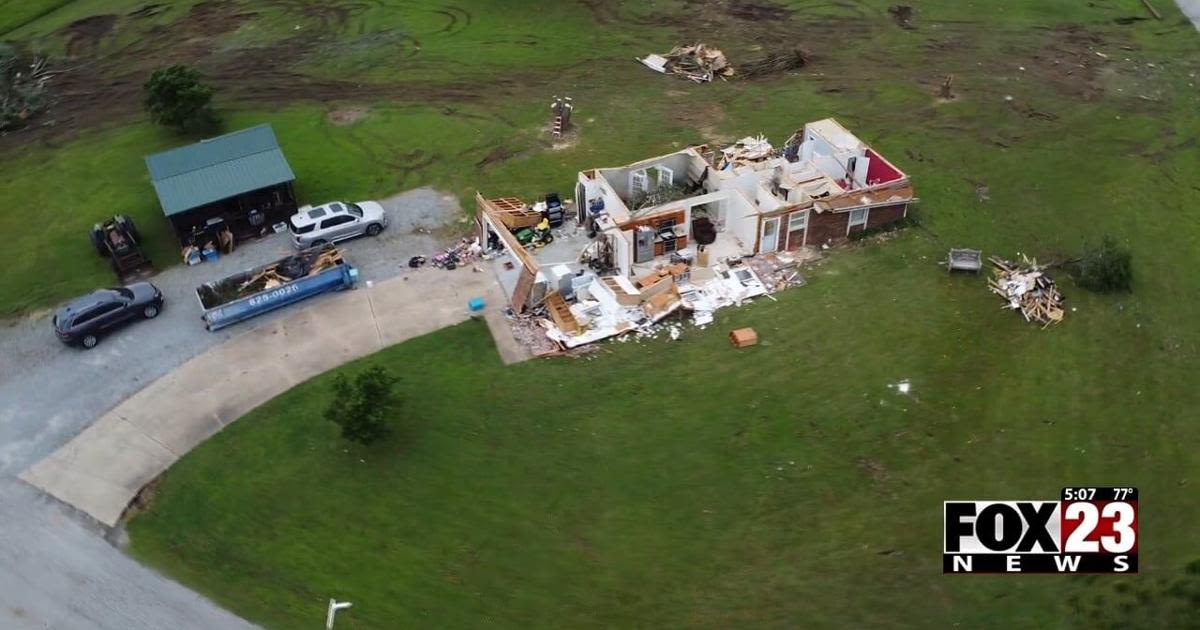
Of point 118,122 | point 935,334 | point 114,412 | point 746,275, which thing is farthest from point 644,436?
point 118,122

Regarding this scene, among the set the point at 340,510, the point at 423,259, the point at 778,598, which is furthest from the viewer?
the point at 423,259

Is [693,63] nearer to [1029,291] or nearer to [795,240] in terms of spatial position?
[795,240]

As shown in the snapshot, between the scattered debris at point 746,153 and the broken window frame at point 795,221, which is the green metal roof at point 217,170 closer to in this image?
the scattered debris at point 746,153

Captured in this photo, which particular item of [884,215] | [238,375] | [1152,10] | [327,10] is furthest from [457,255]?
[1152,10]

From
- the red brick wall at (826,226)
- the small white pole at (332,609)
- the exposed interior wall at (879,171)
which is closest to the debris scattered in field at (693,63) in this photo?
the exposed interior wall at (879,171)

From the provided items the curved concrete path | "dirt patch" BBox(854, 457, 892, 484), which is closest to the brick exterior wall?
"dirt patch" BBox(854, 457, 892, 484)

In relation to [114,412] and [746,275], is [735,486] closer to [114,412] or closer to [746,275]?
[746,275]
